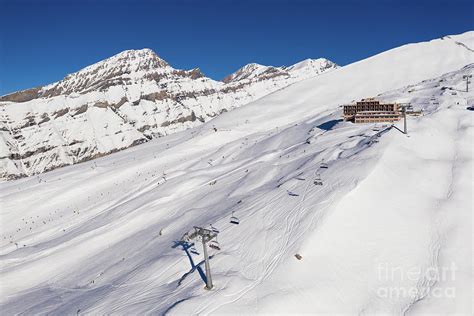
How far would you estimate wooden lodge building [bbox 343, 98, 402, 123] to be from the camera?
52.2m

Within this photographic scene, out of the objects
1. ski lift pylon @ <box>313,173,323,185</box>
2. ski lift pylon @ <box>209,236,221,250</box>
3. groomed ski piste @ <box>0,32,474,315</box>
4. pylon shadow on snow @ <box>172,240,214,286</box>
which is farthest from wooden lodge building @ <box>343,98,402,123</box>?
pylon shadow on snow @ <box>172,240,214,286</box>

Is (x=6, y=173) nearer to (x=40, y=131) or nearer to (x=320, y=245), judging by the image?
(x=40, y=131)

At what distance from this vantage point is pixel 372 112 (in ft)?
183

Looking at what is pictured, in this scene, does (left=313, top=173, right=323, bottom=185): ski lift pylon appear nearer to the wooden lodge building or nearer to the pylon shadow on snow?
the pylon shadow on snow

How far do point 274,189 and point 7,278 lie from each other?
23990mm

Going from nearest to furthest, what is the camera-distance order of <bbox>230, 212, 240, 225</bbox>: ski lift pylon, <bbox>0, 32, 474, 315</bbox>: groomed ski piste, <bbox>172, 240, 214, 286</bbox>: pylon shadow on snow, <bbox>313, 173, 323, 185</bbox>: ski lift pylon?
<bbox>0, 32, 474, 315</bbox>: groomed ski piste → <bbox>172, 240, 214, 286</bbox>: pylon shadow on snow → <bbox>230, 212, 240, 225</bbox>: ski lift pylon → <bbox>313, 173, 323, 185</bbox>: ski lift pylon

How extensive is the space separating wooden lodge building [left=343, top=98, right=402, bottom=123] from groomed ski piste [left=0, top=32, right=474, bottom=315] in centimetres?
440

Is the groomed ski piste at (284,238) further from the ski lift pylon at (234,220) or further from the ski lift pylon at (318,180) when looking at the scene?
the ski lift pylon at (234,220)

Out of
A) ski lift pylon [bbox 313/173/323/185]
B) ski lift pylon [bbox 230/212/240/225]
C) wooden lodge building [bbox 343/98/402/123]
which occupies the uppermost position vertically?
wooden lodge building [bbox 343/98/402/123]

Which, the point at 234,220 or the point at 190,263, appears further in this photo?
the point at 234,220

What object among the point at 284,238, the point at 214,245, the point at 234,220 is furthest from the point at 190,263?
the point at 284,238

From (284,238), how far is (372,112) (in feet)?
131

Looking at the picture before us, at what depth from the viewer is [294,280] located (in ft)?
58.9

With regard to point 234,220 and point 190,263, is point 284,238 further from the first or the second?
point 190,263
